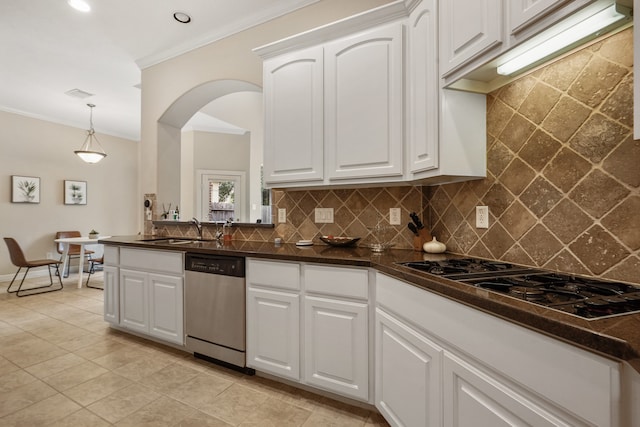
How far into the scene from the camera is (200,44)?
3.30 metres

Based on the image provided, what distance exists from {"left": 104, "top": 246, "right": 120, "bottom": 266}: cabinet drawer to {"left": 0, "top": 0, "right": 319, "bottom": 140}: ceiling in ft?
6.94

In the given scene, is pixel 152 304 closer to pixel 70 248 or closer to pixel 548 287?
pixel 548 287

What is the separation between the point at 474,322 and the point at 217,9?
3117mm

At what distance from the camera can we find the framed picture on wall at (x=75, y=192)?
598 cm

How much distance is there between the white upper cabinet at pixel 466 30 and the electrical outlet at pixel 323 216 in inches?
50.9

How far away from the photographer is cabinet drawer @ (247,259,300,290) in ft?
6.38

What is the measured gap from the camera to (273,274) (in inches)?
79.7

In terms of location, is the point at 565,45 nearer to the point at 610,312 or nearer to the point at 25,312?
the point at 610,312

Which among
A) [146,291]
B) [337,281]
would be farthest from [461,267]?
[146,291]

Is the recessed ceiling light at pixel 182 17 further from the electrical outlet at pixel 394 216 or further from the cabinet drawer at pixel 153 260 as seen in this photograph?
the electrical outlet at pixel 394 216

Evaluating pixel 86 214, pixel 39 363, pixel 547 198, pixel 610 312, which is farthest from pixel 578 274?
pixel 86 214

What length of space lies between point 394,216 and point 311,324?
96 cm

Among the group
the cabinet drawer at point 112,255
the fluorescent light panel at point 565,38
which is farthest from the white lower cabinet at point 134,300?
the fluorescent light panel at point 565,38

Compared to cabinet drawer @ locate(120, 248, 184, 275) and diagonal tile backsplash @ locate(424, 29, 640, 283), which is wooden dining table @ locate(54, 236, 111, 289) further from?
diagonal tile backsplash @ locate(424, 29, 640, 283)
